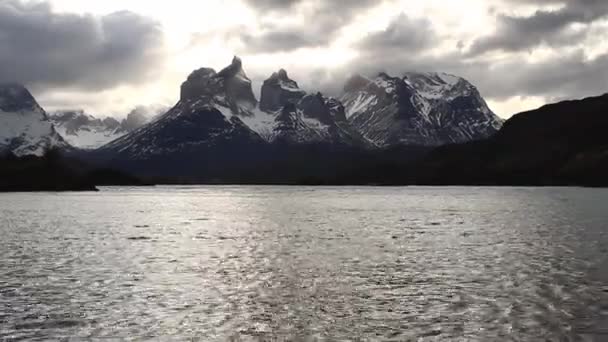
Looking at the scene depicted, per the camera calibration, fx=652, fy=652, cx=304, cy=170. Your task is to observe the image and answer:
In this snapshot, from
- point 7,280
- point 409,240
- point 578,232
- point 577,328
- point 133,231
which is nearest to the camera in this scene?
point 577,328

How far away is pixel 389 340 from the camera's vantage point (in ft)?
103

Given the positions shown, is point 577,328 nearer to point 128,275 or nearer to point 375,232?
point 128,275

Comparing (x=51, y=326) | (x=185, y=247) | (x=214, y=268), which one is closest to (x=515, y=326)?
(x=51, y=326)

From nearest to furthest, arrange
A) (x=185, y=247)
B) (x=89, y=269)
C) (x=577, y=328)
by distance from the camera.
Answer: (x=577, y=328) → (x=89, y=269) → (x=185, y=247)

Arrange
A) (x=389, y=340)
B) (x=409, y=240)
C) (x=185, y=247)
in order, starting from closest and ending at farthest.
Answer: (x=389, y=340) → (x=185, y=247) → (x=409, y=240)

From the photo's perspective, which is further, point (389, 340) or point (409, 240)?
point (409, 240)

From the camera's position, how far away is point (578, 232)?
9281 cm

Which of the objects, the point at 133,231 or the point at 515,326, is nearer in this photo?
the point at 515,326

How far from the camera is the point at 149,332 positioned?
33.2 m

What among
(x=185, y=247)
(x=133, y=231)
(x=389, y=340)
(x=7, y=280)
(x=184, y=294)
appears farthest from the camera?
(x=133, y=231)

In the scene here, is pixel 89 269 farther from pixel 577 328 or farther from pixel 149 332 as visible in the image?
pixel 577 328

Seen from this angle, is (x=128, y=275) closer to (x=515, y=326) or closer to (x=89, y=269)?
(x=89, y=269)

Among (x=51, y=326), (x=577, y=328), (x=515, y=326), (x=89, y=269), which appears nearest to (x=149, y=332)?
(x=51, y=326)

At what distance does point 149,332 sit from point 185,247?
42276 millimetres
